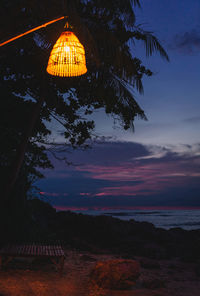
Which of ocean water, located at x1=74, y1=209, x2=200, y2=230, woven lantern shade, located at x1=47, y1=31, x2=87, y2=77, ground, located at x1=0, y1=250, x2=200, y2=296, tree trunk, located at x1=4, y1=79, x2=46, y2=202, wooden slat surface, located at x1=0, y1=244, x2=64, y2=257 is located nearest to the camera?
woven lantern shade, located at x1=47, y1=31, x2=87, y2=77

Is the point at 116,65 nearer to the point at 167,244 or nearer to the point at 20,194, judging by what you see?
the point at 20,194

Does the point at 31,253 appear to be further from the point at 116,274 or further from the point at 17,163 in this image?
the point at 17,163

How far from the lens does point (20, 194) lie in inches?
276

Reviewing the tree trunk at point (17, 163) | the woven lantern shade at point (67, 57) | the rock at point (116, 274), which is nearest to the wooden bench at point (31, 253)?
the rock at point (116, 274)

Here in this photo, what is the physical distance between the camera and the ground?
4441 millimetres

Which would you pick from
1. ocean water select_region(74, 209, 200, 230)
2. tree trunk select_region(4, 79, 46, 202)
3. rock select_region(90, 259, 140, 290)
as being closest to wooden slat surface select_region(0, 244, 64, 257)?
rock select_region(90, 259, 140, 290)

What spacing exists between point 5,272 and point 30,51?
514 cm

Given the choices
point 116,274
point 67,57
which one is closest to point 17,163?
point 116,274

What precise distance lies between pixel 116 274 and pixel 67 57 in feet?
12.3

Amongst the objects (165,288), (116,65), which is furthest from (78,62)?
(165,288)

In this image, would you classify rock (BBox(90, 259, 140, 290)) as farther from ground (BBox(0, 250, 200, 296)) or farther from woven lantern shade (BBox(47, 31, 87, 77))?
woven lantern shade (BBox(47, 31, 87, 77))

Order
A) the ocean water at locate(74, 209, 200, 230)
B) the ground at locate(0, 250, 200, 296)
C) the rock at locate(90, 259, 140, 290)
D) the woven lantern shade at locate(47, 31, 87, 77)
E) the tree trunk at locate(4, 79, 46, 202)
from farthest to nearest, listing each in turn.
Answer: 1. the ocean water at locate(74, 209, 200, 230)
2. the tree trunk at locate(4, 79, 46, 202)
3. the rock at locate(90, 259, 140, 290)
4. the ground at locate(0, 250, 200, 296)
5. the woven lantern shade at locate(47, 31, 87, 77)

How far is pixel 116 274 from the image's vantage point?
15.7 ft

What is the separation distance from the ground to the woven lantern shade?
11.2 ft
